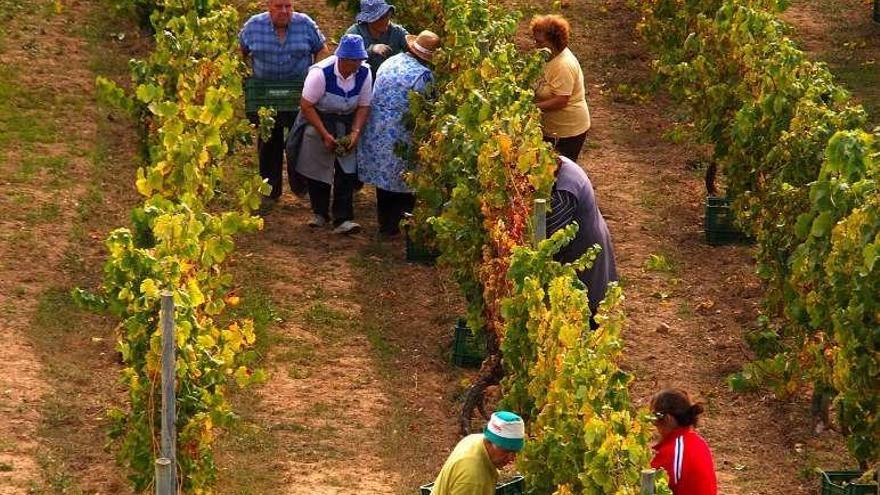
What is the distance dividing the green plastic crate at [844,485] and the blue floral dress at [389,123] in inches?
164

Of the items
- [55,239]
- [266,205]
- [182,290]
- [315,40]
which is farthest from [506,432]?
[266,205]

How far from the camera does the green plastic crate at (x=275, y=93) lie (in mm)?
12398

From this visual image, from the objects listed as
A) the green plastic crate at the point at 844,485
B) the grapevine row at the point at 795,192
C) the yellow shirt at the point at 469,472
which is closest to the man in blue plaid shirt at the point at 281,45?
the grapevine row at the point at 795,192

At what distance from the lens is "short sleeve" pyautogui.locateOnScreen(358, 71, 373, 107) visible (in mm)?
11727

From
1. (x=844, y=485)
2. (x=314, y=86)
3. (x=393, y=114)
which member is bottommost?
(x=844, y=485)

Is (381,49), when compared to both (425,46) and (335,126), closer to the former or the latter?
(335,126)

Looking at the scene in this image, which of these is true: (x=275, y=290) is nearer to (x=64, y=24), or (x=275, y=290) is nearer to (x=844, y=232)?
(x=844, y=232)

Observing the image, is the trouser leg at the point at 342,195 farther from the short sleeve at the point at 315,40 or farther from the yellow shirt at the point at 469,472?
the yellow shirt at the point at 469,472

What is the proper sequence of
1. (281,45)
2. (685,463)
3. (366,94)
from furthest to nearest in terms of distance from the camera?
(281,45)
(366,94)
(685,463)

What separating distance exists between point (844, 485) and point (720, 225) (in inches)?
177

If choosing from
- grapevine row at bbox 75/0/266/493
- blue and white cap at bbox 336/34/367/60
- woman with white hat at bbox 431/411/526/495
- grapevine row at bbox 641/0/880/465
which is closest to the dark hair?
woman with white hat at bbox 431/411/526/495

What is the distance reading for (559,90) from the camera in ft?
37.3

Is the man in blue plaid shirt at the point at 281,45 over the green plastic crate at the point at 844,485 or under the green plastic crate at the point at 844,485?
over

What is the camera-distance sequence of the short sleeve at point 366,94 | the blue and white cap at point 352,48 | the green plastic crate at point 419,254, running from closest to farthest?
the blue and white cap at point 352,48
the short sleeve at point 366,94
the green plastic crate at point 419,254
